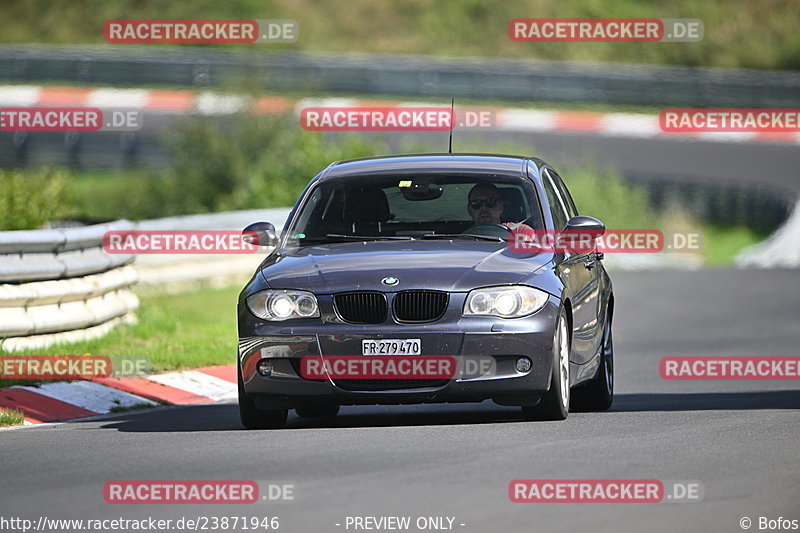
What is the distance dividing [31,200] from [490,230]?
26.2ft

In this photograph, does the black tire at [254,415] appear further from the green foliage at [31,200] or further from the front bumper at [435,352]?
the green foliage at [31,200]

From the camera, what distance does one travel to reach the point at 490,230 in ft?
33.8

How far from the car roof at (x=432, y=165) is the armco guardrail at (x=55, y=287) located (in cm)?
295

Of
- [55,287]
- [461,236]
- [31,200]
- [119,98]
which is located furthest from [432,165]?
[119,98]

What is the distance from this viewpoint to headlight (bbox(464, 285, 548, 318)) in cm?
935

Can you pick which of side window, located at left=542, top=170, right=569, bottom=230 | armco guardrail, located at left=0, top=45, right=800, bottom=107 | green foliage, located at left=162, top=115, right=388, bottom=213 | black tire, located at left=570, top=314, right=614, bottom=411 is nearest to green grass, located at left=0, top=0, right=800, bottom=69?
armco guardrail, located at left=0, top=45, right=800, bottom=107

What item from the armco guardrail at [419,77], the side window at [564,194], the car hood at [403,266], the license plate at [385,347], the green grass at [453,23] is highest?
the green grass at [453,23]

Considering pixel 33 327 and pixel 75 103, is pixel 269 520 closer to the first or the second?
pixel 33 327

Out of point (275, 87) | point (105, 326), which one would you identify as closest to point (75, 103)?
point (275, 87)

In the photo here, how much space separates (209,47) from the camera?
46250mm

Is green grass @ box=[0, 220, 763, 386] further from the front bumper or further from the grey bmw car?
the front bumper

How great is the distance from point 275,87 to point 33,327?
16.7 metres

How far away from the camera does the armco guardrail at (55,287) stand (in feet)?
41.4

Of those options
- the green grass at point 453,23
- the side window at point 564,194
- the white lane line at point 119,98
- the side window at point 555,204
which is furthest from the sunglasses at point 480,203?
the green grass at point 453,23
